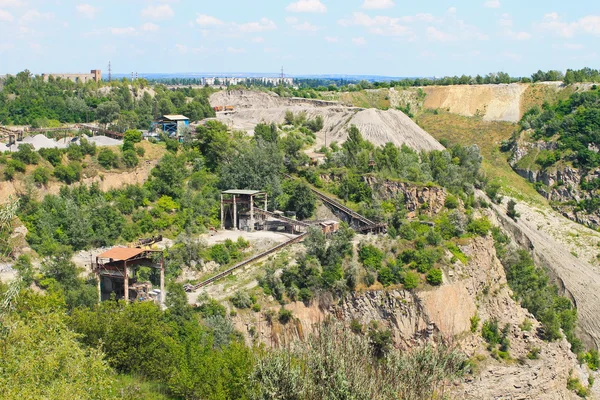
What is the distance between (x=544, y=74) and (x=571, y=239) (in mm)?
46014

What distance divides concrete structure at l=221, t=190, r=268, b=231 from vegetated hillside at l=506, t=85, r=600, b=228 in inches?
1467

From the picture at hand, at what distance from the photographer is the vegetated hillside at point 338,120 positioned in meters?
64.1

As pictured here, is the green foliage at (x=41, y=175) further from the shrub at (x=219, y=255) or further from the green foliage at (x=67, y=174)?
the shrub at (x=219, y=255)

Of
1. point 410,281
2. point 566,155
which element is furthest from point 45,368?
point 566,155

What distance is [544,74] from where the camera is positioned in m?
98.4

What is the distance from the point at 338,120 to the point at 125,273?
40181 mm

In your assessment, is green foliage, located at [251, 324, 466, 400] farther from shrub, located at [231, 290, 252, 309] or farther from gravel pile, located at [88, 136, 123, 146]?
gravel pile, located at [88, 136, 123, 146]

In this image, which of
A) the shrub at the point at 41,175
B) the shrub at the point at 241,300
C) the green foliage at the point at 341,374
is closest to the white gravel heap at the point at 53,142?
the shrub at the point at 41,175

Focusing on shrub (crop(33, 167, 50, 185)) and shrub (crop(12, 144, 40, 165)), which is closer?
shrub (crop(33, 167, 50, 185))

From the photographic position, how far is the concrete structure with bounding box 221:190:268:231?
Result: 147ft

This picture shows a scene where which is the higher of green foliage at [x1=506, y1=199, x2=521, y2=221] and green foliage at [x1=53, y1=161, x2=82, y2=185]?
green foliage at [x1=53, y1=161, x2=82, y2=185]

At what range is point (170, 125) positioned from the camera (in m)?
61.1

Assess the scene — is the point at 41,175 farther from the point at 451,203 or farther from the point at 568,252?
the point at 568,252

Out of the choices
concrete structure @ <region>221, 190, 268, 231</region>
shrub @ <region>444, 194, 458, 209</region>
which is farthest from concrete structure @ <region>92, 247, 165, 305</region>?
shrub @ <region>444, 194, 458, 209</region>
